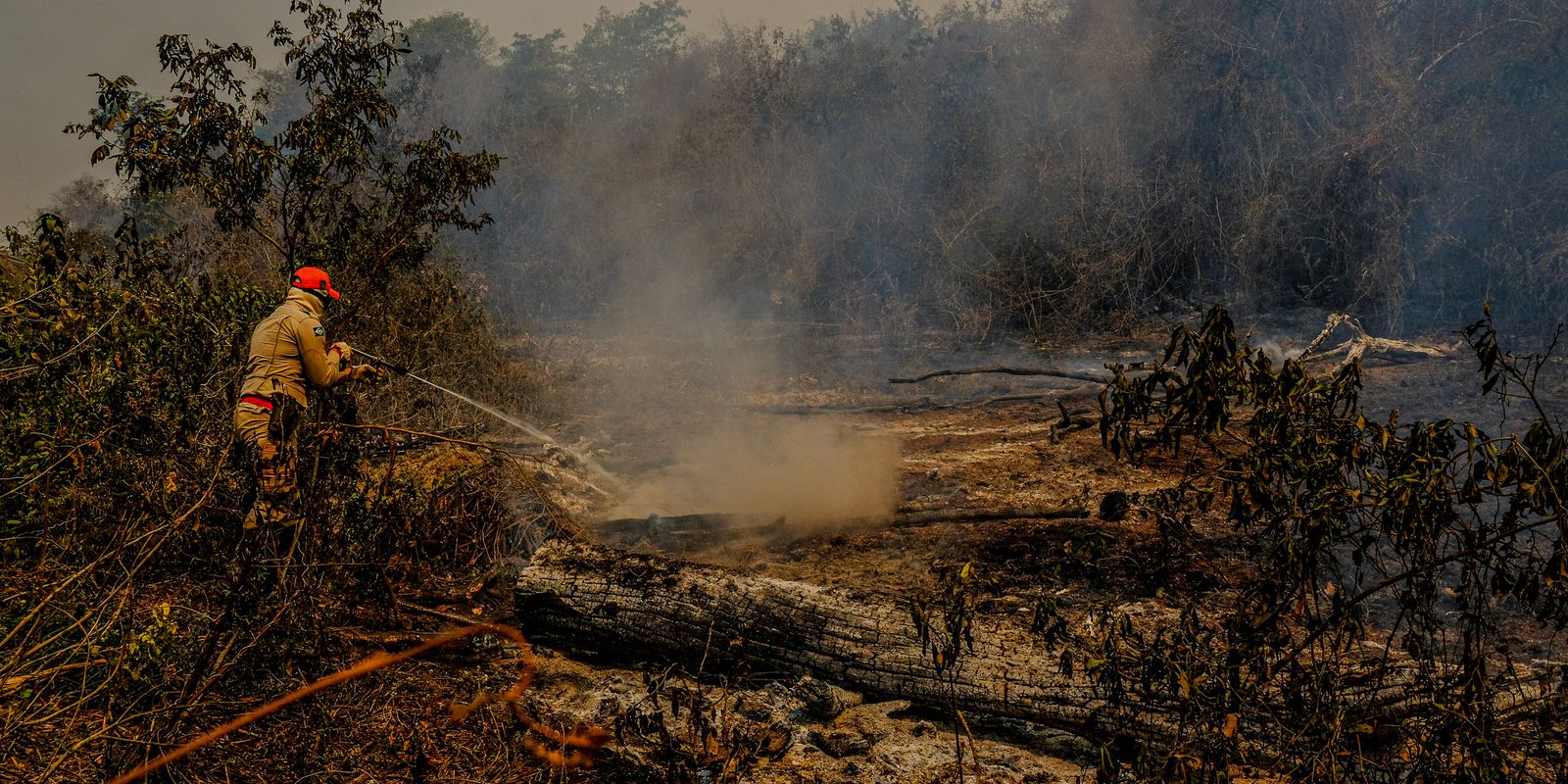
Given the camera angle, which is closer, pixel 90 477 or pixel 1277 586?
pixel 1277 586

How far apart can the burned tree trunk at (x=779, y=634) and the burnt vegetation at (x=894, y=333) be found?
1.9 inches

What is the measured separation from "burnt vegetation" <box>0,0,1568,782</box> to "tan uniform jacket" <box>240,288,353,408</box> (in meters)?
0.33

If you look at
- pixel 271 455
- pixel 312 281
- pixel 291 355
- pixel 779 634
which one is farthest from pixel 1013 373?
pixel 271 455

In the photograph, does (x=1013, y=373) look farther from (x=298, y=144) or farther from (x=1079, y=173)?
(x=298, y=144)

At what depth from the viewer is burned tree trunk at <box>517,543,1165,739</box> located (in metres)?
3.67

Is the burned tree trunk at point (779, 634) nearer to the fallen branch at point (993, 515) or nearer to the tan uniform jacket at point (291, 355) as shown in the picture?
the tan uniform jacket at point (291, 355)

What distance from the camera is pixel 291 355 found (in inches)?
187

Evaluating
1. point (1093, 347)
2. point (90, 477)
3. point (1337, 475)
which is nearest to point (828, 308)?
point (1093, 347)

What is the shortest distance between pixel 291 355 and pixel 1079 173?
9794mm

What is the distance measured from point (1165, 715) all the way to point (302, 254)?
661cm

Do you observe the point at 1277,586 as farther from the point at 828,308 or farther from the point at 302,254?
the point at 828,308

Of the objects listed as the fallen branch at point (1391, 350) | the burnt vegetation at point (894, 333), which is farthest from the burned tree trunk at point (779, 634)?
the fallen branch at point (1391, 350)

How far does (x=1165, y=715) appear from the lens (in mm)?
3422

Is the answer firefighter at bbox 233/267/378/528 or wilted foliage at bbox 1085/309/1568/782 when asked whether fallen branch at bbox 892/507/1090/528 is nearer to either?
wilted foliage at bbox 1085/309/1568/782
